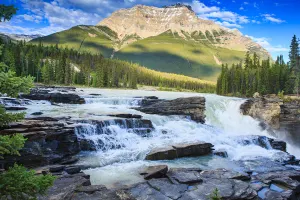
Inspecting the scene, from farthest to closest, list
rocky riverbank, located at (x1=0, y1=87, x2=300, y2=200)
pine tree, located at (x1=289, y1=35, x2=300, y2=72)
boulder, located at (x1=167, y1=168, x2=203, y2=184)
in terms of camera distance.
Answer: pine tree, located at (x1=289, y1=35, x2=300, y2=72)
boulder, located at (x1=167, y1=168, x2=203, y2=184)
rocky riverbank, located at (x1=0, y1=87, x2=300, y2=200)

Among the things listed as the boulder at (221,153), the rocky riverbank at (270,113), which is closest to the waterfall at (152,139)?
the boulder at (221,153)

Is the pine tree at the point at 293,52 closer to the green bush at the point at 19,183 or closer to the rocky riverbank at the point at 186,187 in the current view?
the rocky riverbank at the point at 186,187

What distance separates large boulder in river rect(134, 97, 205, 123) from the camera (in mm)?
38250

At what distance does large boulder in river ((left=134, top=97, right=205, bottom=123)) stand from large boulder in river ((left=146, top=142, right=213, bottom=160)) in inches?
609

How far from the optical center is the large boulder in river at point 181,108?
38.2 m

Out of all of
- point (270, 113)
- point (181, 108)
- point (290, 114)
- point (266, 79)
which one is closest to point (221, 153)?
point (181, 108)

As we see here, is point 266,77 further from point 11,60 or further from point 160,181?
point 11,60

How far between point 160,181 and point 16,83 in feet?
34.7

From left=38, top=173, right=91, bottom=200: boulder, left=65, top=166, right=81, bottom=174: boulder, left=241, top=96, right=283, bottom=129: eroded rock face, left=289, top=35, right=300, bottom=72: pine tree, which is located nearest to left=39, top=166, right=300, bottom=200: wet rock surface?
left=38, top=173, right=91, bottom=200: boulder

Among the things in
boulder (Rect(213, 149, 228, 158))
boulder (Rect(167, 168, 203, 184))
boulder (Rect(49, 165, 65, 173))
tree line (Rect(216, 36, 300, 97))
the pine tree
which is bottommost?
boulder (Rect(213, 149, 228, 158))

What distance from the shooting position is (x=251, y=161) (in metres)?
20.9

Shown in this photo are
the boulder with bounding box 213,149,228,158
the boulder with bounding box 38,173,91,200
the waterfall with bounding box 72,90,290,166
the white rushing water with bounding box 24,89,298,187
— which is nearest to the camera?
the boulder with bounding box 38,173,91,200

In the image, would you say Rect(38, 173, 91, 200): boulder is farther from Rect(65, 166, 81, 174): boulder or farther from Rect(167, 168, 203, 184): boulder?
Rect(167, 168, 203, 184): boulder

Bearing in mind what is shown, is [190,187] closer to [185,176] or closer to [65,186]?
[185,176]
